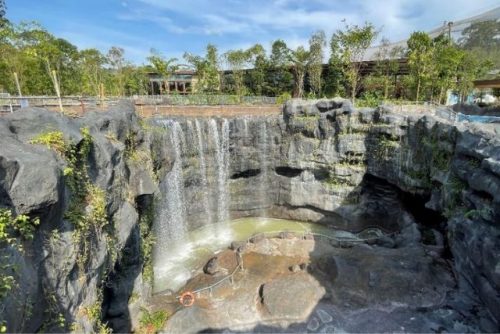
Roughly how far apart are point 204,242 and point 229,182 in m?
5.50

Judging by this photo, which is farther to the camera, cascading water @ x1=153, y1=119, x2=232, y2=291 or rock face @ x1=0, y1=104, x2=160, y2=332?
cascading water @ x1=153, y1=119, x2=232, y2=291

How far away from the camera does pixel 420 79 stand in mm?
33188

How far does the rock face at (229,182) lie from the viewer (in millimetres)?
6703

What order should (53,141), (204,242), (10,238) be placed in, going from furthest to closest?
1. (204,242)
2. (53,141)
3. (10,238)

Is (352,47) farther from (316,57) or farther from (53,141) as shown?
(53,141)

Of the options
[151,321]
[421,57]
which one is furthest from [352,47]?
[151,321]

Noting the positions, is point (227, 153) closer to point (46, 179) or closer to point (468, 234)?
point (468, 234)

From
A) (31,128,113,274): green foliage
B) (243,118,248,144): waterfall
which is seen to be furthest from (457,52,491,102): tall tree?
(31,128,113,274): green foliage

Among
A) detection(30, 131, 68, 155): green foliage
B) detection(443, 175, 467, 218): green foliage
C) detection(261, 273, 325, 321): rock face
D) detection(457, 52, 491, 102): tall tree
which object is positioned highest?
detection(457, 52, 491, 102): tall tree

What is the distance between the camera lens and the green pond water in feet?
61.0

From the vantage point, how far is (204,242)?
74.7ft

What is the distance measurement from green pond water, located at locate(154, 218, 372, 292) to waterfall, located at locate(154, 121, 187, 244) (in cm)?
91

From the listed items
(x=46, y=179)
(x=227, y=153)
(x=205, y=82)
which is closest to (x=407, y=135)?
(x=227, y=153)

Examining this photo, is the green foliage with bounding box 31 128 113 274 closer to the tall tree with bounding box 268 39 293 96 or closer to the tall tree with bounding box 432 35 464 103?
the tall tree with bounding box 432 35 464 103
